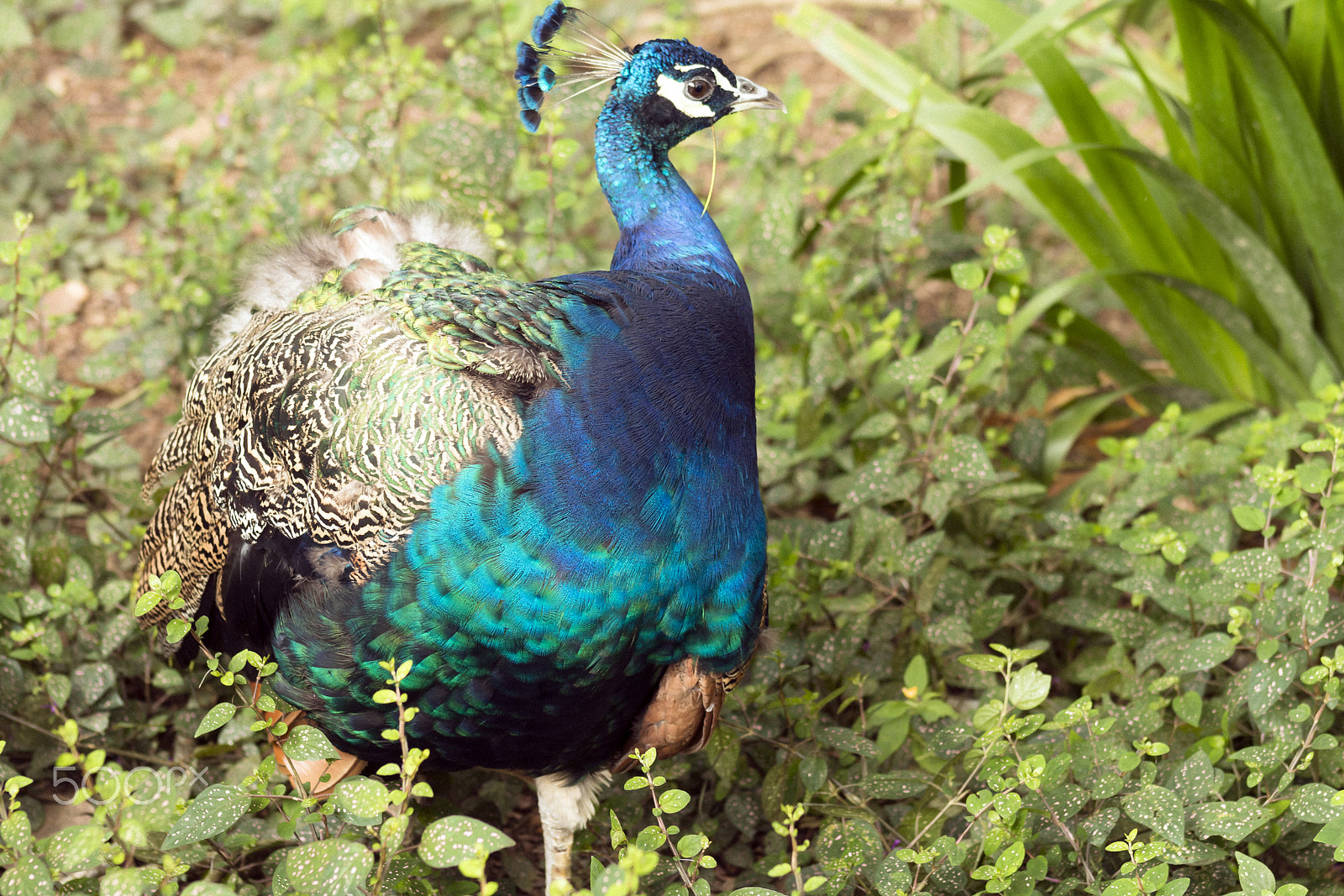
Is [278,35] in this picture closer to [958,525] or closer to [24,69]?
[24,69]

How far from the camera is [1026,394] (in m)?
3.27

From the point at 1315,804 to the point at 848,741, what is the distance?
761 millimetres

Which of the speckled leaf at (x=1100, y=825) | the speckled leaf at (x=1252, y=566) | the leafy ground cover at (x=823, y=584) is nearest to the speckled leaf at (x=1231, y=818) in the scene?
the leafy ground cover at (x=823, y=584)

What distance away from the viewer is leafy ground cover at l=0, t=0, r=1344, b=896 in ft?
6.15

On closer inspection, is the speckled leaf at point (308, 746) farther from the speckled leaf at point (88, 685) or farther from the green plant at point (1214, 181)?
the green plant at point (1214, 181)

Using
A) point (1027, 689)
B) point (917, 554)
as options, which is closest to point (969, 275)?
point (917, 554)

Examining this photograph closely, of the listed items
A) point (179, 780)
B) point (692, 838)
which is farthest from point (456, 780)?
point (692, 838)

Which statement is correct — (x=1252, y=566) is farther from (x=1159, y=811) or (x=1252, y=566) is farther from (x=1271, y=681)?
(x=1159, y=811)

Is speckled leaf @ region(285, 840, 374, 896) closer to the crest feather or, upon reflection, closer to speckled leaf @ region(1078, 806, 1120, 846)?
speckled leaf @ region(1078, 806, 1120, 846)

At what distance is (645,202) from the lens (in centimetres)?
217

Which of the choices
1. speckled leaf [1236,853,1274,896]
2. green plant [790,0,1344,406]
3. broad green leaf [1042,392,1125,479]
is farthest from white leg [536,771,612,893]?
green plant [790,0,1344,406]

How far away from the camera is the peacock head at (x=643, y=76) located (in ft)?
7.16

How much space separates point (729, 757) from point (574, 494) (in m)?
0.82

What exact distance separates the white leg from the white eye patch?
1.21 meters
